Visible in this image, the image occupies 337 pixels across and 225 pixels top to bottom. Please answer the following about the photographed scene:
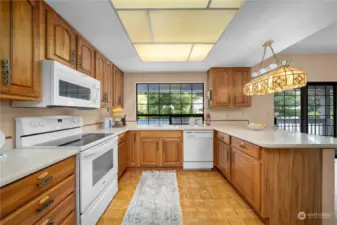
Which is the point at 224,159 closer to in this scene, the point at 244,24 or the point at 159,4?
the point at 244,24

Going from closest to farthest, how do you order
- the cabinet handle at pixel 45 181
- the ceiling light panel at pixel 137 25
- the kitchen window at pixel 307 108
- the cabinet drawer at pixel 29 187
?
the cabinet drawer at pixel 29 187
the cabinet handle at pixel 45 181
the ceiling light panel at pixel 137 25
the kitchen window at pixel 307 108

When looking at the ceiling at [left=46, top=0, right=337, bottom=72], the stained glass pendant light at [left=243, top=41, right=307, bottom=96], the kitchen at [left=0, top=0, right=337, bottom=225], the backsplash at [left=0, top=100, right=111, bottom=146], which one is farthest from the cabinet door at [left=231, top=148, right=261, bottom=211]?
the backsplash at [left=0, top=100, right=111, bottom=146]

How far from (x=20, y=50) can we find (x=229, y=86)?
354 cm

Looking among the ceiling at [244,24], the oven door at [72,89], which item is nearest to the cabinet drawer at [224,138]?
the ceiling at [244,24]

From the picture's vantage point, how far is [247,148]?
2119mm

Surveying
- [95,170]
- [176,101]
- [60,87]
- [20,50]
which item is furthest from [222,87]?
[20,50]

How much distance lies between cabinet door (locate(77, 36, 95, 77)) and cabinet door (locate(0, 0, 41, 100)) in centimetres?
67

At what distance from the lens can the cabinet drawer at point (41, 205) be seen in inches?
36.3

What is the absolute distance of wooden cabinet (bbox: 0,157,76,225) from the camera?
890 millimetres

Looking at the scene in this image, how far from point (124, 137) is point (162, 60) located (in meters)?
1.60

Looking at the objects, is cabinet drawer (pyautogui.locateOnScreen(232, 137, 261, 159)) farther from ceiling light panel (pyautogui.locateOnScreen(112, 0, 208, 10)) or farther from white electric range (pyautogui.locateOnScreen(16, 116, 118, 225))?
white electric range (pyautogui.locateOnScreen(16, 116, 118, 225))

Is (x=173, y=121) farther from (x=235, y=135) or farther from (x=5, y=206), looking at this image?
(x=5, y=206)

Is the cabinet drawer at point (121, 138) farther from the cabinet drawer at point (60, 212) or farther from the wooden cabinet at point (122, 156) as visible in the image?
the cabinet drawer at point (60, 212)

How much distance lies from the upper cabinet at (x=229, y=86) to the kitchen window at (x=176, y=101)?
49 cm
